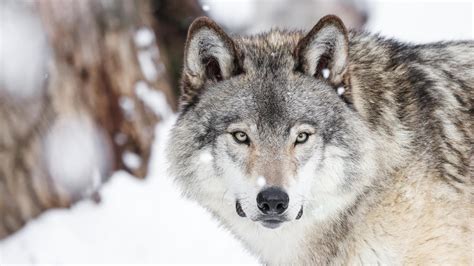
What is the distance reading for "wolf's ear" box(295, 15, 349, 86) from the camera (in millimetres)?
A: 4344

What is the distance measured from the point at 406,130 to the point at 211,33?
1.28 meters

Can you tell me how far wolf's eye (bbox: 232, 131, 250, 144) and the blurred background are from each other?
2527 mm

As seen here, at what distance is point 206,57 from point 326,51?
733 millimetres

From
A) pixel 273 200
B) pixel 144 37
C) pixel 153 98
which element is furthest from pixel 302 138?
pixel 144 37

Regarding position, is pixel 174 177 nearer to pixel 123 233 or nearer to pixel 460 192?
pixel 460 192

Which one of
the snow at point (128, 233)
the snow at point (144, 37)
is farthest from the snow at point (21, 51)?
the snow at point (128, 233)

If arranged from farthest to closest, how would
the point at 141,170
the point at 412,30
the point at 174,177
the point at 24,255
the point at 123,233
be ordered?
the point at 412,30, the point at 141,170, the point at 123,233, the point at 24,255, the point at 174,177

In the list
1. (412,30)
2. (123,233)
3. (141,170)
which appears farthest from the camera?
(412,30)

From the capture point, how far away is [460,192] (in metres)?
4.32

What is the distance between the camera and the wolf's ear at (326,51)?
434 cm

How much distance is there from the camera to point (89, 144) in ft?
23.9

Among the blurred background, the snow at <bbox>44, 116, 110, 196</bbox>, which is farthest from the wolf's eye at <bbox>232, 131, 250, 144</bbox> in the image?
the snow at <bbox>44, 116, 110, 196</bbox>

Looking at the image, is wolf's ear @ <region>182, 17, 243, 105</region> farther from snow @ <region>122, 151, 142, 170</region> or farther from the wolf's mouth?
snow @ <region>122, 151, 142, 170</region>

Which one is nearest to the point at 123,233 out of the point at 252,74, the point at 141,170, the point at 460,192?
the point at 141,170
